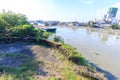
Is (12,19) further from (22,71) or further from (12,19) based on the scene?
(22,71)

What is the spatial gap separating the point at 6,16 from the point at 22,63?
1048 cm

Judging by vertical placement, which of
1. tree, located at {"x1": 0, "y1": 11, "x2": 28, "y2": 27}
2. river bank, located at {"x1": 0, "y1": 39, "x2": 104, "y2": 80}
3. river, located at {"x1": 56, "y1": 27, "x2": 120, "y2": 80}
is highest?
tree, located at {"x1": 0, "y1": 11, "x2": 28, "y2": 27}

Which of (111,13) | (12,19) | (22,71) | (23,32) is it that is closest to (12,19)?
(12,19)

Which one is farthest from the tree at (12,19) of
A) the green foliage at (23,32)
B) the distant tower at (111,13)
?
the distant tower at (111,13)

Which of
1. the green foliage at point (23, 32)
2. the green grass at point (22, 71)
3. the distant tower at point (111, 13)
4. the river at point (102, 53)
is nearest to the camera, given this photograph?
the green grass at point (22, 71)

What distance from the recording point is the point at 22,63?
6.77 metres

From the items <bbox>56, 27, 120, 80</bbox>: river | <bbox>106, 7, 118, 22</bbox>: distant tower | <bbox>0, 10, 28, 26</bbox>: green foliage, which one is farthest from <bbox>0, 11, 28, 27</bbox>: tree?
<bbox>106, 7, 118, 22</bbox>: distant tower

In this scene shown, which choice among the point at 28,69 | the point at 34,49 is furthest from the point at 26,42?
the point at 28,69

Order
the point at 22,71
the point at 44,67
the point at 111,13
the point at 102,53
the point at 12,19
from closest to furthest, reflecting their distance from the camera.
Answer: the point at 22,71, the point at 44,67, the point at 102,53, the point at 12,19, the point at 111,13

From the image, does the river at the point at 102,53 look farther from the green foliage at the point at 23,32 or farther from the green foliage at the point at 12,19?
the green foliage at the point at 12,19

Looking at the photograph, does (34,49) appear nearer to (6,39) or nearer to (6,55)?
(6,55)

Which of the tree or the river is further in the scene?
the tree

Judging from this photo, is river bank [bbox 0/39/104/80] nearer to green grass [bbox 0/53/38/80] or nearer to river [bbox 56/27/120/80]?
green grass [bbox 0/53/38/80]

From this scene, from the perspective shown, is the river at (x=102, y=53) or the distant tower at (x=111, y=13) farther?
the distant tower at (x=111, y=13)
